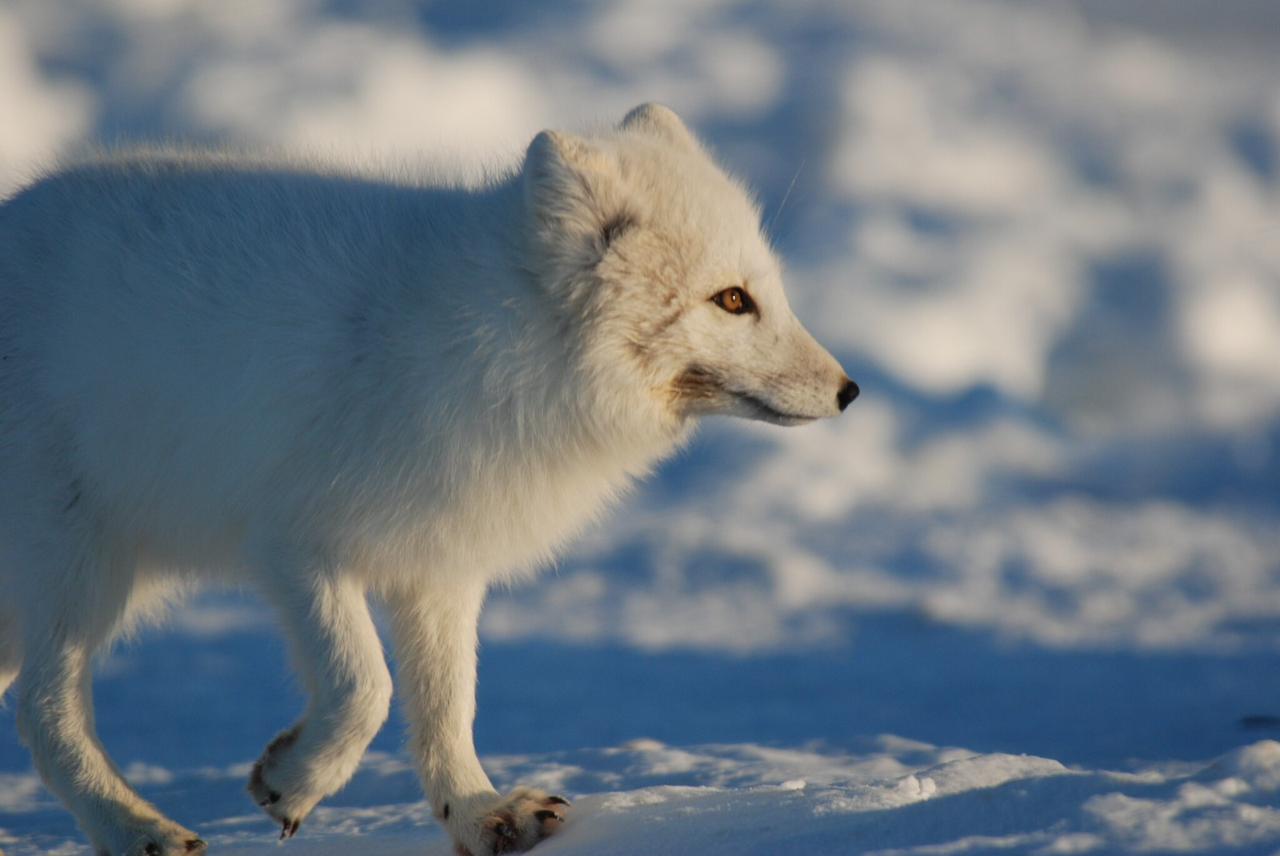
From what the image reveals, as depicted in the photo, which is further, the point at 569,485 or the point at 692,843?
the point at 569,485

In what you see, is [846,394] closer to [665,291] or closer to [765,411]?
[765,411]

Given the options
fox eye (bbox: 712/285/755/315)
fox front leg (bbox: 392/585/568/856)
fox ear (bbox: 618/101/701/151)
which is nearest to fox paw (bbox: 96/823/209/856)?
fox front leg (bbox: 392/585/568/856)

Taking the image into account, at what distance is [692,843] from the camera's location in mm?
2420

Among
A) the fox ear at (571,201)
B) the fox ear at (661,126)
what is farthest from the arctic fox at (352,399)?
the fox ear at (661,126)

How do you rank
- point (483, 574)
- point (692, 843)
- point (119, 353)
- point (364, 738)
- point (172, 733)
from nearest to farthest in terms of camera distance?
point (692, 843), point (364, 738), point (119, 353), point (483, 574), point (172, 733)

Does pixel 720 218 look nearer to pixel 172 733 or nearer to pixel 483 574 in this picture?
pixel 483 574

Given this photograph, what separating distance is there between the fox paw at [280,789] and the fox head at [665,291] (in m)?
1.03

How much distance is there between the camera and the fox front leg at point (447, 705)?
310 cm

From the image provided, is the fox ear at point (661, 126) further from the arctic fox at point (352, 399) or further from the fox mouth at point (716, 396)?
the fox mouth at point (716, 396)

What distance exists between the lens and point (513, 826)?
9.91 ft

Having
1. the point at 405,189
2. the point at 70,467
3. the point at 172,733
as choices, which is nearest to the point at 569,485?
the point at 405,189

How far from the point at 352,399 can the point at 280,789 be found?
2.73ft

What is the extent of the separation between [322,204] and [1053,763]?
80.3 inches

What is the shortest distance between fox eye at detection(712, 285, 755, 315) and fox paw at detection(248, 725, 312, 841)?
4.21 feet
